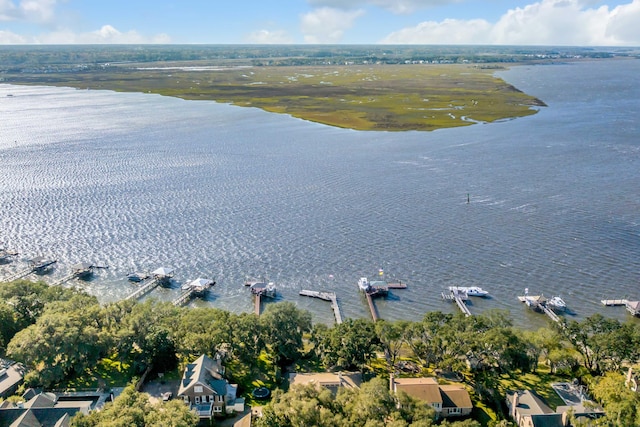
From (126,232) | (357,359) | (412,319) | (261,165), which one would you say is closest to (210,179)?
(261,165)

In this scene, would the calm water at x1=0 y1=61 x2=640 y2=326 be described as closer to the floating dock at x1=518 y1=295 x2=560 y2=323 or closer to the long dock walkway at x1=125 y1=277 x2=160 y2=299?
the floating dock at x1=518 y1=295 x2=560 y2=323

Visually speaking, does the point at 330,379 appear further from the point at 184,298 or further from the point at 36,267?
the point at 36,267

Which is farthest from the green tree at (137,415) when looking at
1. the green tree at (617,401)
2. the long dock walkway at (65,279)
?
the long dock walkway at (65,279)

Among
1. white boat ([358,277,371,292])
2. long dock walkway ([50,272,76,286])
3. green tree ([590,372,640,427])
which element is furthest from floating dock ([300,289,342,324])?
long dock walkway ([50,272,76,286])

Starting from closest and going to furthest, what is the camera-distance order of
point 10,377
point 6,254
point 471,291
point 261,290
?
1. point 10,377
2. point 471,291
3. point 261,290
4. point 6,254

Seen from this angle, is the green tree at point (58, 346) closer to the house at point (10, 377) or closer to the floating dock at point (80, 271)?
the house at point (10, 377)

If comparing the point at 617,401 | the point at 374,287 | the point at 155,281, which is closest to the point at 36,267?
the point at 155,281
